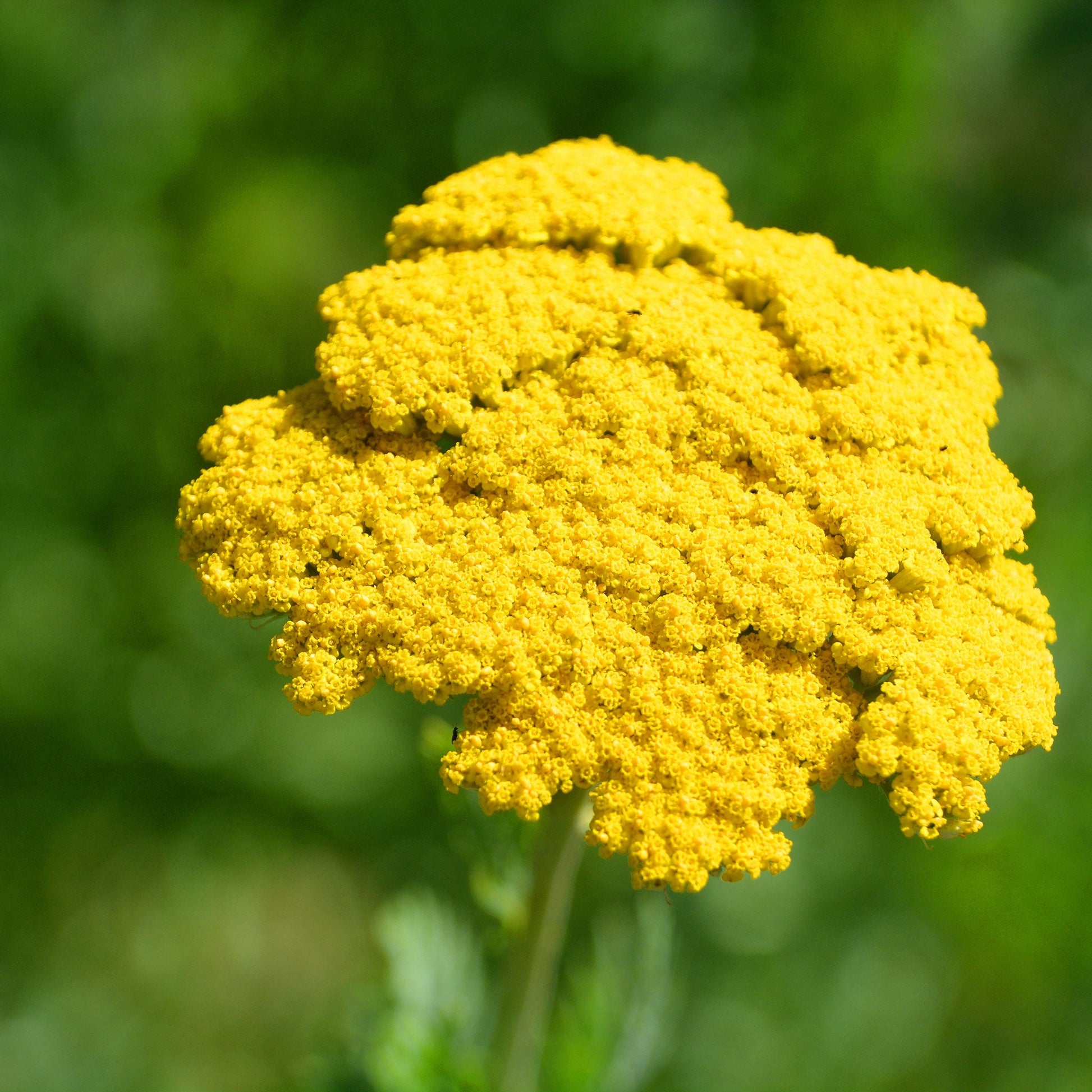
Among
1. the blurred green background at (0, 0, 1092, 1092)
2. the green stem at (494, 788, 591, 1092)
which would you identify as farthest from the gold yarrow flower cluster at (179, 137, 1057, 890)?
the blurred green background at (0, 0, 1092, 1092)

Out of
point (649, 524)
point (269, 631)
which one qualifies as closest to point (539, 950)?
point (649, 524)

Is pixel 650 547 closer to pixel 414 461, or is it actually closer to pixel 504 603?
pixel 504 603

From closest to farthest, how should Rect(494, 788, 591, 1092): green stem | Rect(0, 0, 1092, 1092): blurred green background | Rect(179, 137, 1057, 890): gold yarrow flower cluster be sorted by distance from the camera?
Rect(179, 137, 1057, 890): gold yarrow flower cluster < Rect(494, 788, 591, 1092): green stem < Rect(0, 0, 1092, 1092): blurred green background

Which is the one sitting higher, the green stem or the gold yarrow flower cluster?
the gold yarrow flower cluster

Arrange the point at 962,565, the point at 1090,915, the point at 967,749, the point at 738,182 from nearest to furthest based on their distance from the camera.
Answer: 1. the point at 967,749
2. the point at 962,565
3. the point at 1090,915
4. the point at 738,182

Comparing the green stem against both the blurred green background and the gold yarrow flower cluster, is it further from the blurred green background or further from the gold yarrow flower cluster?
the blurred green background

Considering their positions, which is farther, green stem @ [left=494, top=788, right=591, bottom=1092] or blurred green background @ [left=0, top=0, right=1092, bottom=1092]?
blurred green background @ [left=0, top=0, right=1092, bottom=1092]

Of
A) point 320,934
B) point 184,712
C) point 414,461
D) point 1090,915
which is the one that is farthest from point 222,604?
point 1090,915
